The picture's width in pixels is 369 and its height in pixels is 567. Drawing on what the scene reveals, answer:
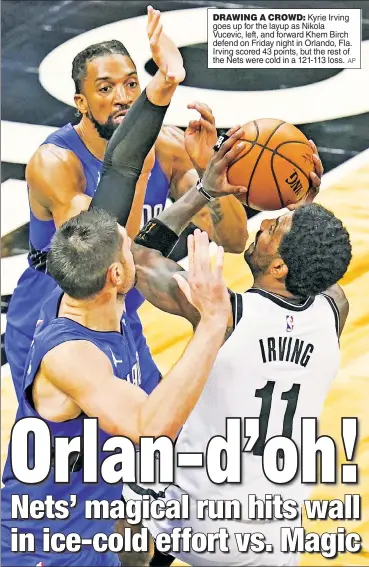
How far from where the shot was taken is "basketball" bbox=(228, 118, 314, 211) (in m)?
2.82

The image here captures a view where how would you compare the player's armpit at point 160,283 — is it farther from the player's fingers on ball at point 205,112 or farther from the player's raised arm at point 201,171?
the player's fingers on ball at point 205,112

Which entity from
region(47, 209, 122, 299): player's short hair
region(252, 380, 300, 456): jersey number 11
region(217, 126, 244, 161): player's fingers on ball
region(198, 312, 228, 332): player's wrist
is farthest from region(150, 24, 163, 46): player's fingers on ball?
region(252, 380, 300, 456): jersey number 11

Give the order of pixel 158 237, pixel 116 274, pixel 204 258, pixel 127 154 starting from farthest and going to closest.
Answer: pixel 158 237
pixel 127 154
pixel 116 274
pixel 204 258

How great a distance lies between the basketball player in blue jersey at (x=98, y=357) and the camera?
8.78ft

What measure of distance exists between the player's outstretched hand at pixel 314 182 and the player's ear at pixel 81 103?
89 cm

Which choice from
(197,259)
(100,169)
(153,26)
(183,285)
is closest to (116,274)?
(183,285)

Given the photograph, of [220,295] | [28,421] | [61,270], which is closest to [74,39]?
[61,270]

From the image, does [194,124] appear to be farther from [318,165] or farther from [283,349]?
[283,349]

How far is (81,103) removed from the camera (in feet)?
10.2

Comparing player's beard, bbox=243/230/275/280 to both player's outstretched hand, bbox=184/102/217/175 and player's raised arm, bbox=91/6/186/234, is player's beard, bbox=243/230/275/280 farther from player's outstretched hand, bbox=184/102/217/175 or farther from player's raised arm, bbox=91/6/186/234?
player's raised arm, bbox=91/6/186/234

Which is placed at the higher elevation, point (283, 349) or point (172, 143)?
point (172, 143)

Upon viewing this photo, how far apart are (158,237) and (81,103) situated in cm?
63

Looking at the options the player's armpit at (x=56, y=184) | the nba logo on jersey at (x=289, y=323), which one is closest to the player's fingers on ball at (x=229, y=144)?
the player's armpit at (x=56, y=184)

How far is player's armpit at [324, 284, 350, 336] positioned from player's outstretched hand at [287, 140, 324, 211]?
1.12 feet
